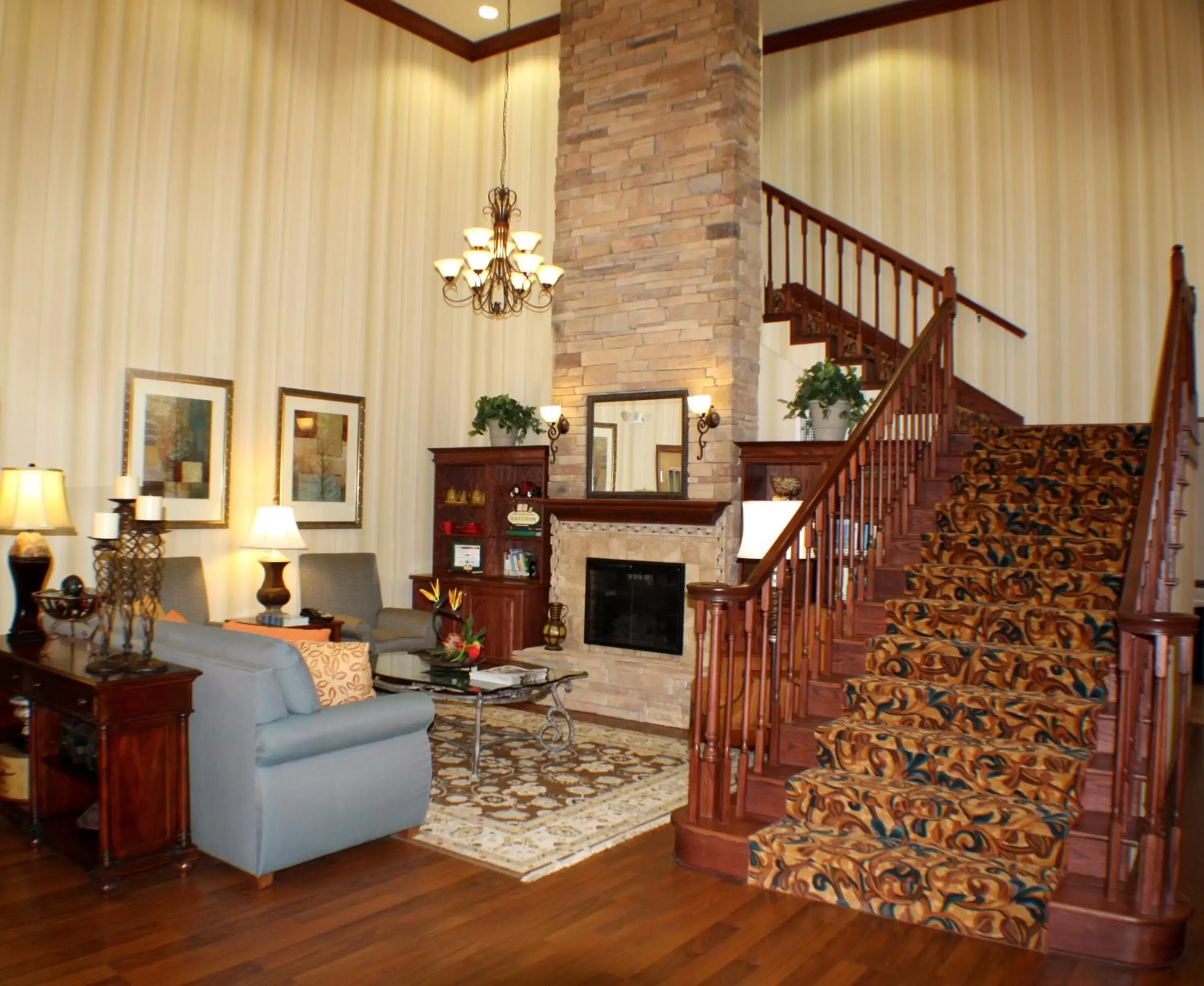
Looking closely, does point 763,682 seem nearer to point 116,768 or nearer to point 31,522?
point 116,768

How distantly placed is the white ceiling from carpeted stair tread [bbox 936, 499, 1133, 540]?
5.21 metres

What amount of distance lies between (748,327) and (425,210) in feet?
11.5

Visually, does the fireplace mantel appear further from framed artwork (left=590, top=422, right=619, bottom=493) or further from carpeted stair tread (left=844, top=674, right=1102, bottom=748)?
carpeted stair tread (left=844, top=674, right=1102, bottom=748)

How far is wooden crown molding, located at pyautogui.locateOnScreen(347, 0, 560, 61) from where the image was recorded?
28.0ft

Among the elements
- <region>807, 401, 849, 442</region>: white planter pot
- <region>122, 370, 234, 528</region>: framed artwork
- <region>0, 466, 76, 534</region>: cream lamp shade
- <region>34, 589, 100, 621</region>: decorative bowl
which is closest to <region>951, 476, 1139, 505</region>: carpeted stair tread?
<region>807, 401, 849, 442</region>: white planter pot

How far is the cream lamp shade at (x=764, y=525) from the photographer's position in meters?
5.06

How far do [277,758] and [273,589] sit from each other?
3.77 m

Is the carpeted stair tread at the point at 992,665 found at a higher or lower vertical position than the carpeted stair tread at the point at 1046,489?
lower

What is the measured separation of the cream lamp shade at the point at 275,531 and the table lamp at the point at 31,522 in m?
1.55

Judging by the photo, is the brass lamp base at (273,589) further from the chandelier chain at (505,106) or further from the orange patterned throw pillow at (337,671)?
the chandelier chain at (505,106)

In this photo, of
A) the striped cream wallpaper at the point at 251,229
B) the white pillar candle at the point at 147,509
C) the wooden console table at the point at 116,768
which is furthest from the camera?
the striped cream wallpaper at the point at 251,229

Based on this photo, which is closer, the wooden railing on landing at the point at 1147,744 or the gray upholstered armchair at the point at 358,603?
the wooden railing on landing at the point at 1147,744

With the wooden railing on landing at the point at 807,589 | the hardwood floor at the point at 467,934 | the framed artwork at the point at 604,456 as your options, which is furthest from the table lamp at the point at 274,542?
the wooden railing on landing at the point at 807,589

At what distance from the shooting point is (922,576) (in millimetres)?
4934
